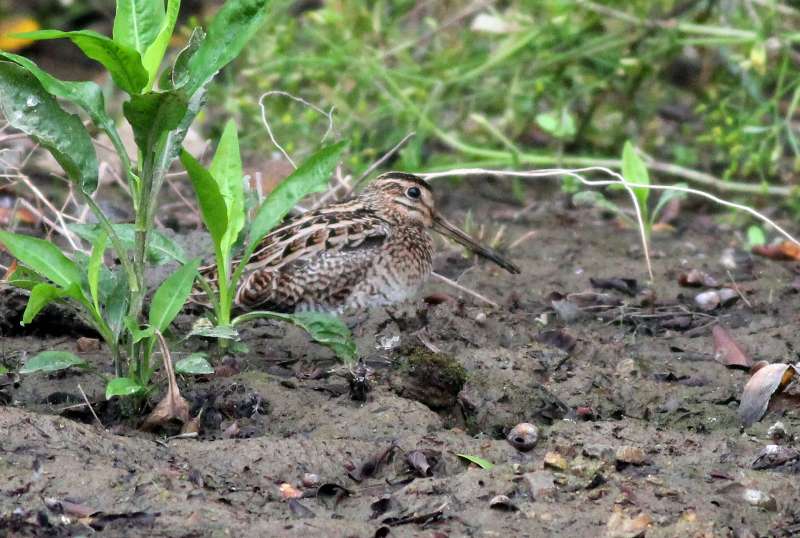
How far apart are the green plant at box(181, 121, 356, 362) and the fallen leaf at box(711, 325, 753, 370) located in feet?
5.28

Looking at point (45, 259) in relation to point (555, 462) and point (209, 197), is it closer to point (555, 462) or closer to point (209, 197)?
point (209, 197)

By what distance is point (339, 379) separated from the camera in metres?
4.70

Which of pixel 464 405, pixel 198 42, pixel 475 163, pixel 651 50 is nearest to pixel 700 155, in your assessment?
pixel 651 50

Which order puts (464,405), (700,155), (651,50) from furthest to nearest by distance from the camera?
(700,155) < (651,50) < (464,405)

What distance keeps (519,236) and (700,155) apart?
2.11 metres

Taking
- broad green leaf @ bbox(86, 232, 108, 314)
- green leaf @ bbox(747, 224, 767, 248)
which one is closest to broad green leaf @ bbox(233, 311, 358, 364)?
broad green leaf @ bbox(86, 232, 108, 314)

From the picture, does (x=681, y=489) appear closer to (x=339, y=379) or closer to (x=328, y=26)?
(x=339, y=379)

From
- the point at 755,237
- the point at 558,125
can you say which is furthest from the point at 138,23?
the point at 755,237

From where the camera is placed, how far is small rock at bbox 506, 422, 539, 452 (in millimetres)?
4250

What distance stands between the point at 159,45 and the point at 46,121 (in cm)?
42

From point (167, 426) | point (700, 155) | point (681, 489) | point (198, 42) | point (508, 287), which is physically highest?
point (198, 42)

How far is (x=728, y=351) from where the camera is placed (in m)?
5.32

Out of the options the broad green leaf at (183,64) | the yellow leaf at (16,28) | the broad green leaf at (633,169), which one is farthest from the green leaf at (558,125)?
the yellow leaf at (16,28)

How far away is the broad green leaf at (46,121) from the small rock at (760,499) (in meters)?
2.21
